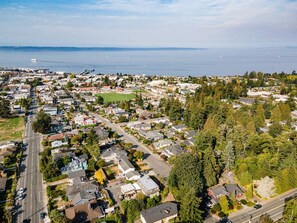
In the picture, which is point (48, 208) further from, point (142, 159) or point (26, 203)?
point (142, 159)

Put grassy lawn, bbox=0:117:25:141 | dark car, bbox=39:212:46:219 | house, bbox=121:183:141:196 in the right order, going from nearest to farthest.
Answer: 1. dark car, bbox=39:212:46:219
2. house, bbox=121:183:141:196
3. grassy lawn, bbox=0:117:25:141

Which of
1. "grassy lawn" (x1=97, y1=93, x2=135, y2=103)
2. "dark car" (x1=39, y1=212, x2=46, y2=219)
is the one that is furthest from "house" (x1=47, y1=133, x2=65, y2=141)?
"grassy lawn" (x1=97, y1=93, x2=135, y2=103)

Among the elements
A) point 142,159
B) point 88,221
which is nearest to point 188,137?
point 142,159

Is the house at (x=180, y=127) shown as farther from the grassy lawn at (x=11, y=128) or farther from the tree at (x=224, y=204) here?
the grassy lawn at (x=11, y=128)

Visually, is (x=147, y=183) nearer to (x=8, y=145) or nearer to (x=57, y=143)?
(x=57, y=143)

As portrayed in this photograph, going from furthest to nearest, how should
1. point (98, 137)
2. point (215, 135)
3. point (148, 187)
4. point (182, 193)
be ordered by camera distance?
point (98, 137), point (215, 135), point (148, 187), point (182, 193)

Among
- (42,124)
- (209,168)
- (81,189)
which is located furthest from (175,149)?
(42,124)

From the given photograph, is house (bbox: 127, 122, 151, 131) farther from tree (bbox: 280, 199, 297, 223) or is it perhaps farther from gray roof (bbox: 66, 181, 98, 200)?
tree (bbox: 280, 199, 297, 223)
